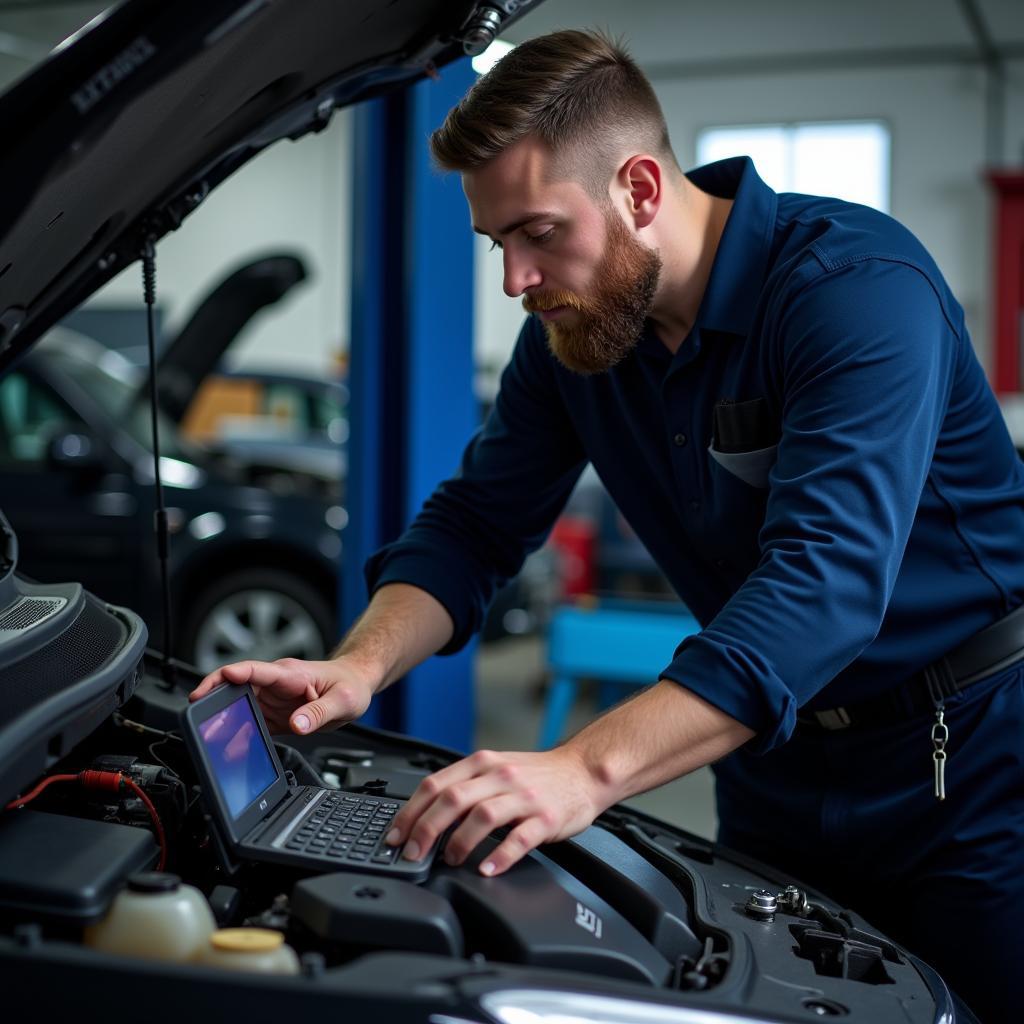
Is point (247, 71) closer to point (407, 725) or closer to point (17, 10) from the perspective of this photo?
point (407, 725)

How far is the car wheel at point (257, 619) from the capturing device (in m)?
4.64

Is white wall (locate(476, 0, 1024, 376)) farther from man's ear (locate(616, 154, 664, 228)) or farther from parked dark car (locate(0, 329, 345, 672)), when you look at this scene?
man's ear (locate(616, 154, 664, 228))

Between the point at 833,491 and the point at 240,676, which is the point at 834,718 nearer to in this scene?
the point at 833,491

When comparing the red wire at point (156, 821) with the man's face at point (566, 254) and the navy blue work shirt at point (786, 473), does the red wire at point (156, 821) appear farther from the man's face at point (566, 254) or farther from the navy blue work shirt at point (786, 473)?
the man's face at point (566, 254)

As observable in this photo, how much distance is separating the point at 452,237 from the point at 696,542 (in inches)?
65.4

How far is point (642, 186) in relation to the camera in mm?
1420

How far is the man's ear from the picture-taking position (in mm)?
1404

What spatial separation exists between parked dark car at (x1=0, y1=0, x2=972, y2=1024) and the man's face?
0.17 metres

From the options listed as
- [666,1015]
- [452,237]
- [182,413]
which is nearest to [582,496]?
[182,413]

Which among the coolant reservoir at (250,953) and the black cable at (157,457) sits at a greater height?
the black cable at (157,457)

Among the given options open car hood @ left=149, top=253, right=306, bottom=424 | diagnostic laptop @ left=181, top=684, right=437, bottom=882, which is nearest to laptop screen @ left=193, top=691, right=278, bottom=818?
diagnostic laptop @ left=181, top=684, right=437, bottom=882

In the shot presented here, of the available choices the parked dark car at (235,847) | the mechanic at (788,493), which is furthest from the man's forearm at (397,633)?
the parked dark car at (235,847)

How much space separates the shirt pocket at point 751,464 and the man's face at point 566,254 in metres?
0.19

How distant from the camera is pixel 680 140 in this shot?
33.8ft
